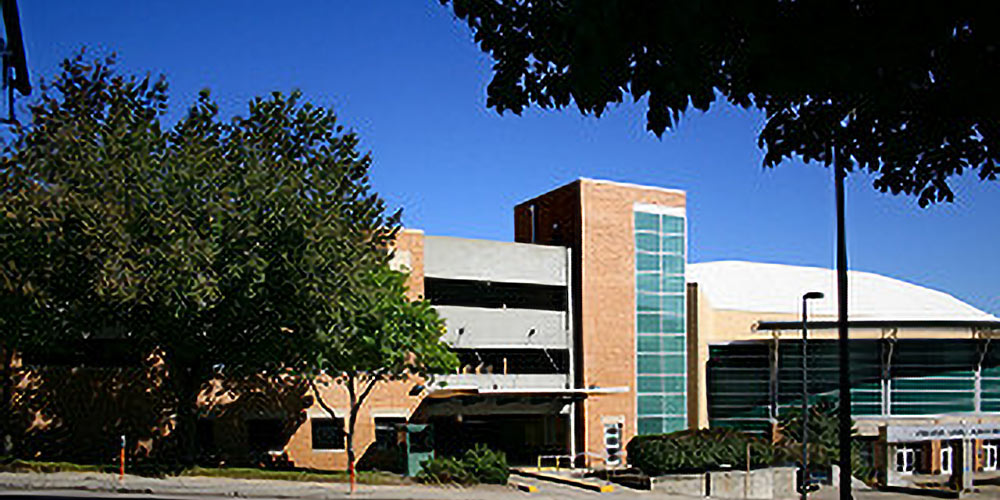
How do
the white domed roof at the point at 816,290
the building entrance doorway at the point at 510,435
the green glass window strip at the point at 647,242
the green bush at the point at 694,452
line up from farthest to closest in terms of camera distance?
the white domed roof at the point at 816,290 < the green glass window strip at the point at 647,242 < the building entrance doorway at the point at 510,435 < the green bush at the point at 694,452

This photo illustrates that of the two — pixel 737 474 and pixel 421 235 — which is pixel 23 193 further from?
pixel 737 474

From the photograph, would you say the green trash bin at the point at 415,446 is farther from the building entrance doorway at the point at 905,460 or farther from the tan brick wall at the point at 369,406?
the building entrance doorway at the point at 905,460

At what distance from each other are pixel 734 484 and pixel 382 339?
59.5 feet

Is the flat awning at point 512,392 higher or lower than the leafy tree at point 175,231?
lower

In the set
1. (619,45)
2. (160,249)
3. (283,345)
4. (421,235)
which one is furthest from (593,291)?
(619,45)

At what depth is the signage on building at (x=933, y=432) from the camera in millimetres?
50312

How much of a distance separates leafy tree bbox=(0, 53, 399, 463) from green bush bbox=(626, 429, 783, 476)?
15607 mm

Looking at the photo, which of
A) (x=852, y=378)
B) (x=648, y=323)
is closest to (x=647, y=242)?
(x=648, y=323)

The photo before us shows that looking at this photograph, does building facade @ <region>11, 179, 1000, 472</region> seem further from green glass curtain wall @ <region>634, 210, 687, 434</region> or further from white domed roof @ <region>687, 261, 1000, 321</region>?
white domed roof @ <region>687, 261, 1000, 321</region>

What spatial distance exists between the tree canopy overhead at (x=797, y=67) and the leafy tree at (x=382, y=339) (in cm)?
2120

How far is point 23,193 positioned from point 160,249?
454cm

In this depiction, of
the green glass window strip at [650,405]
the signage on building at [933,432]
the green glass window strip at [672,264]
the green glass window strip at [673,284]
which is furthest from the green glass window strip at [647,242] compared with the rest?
the signage on building at [933,432]

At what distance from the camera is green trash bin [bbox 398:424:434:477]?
1399 inches

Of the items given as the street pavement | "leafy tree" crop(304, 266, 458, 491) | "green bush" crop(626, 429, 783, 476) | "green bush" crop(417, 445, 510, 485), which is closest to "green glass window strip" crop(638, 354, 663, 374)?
"green bush" crop(626, 429, 783, 476)
